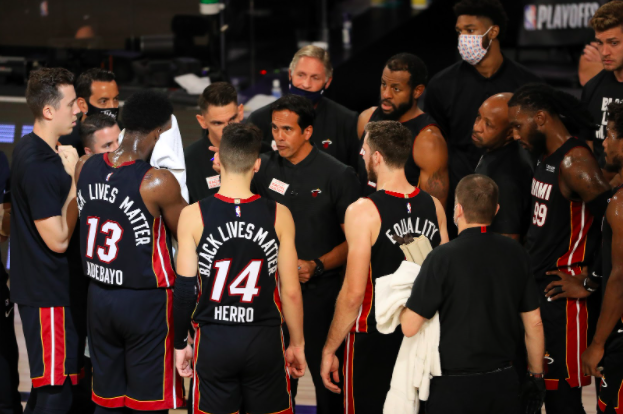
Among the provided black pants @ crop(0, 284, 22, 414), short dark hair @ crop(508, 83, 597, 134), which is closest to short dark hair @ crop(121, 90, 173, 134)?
black pants @ crop(0, 284, 22, 414)

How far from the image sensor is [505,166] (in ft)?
13.4

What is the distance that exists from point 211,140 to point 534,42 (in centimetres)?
564

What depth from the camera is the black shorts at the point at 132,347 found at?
11.8 ft

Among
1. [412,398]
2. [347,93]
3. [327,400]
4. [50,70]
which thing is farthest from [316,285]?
[347,93]

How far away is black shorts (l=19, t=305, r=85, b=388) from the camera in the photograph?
154 inches

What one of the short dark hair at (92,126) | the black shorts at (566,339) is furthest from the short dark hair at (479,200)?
the short dark hair at (92,126)

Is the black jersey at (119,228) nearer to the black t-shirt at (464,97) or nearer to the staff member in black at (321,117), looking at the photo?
the staff member in black at (321,117)

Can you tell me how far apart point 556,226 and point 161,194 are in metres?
1.95

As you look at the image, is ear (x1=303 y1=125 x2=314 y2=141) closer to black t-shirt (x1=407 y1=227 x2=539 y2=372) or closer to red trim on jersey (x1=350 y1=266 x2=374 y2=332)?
red trim on jersey (x1=350 y1=266 x2=374 y2=332)

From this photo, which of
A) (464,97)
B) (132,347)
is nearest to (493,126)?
(464,97)

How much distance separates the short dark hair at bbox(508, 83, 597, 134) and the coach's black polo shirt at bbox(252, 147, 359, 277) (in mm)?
988

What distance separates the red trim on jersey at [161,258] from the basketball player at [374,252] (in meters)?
0.83

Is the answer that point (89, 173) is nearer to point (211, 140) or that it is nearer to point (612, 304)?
point (211, 140)

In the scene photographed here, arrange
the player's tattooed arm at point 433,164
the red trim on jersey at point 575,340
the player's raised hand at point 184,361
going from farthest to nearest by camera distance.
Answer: the player's tattooed arm at point 433,164 → the red trim on jersey at point 575,340 → the player's raised hand at point 184,361
